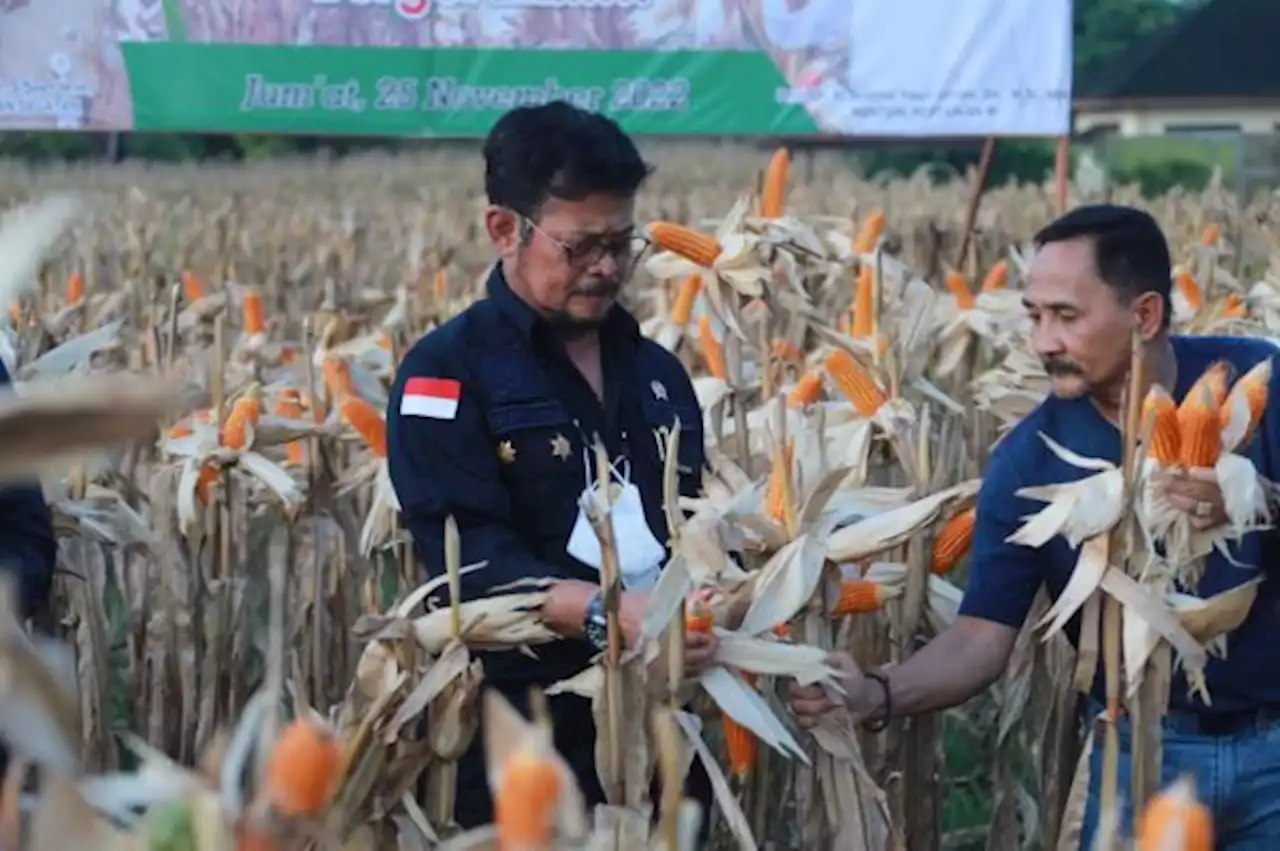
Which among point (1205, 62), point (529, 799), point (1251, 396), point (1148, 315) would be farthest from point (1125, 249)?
point (1205, 62)

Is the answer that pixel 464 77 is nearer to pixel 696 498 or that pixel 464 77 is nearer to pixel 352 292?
pixel 352 292

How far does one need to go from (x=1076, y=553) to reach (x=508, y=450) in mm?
833

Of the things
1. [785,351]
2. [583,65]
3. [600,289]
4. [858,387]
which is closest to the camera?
[600,289]

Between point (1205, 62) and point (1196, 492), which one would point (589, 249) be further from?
point (1205, 62)

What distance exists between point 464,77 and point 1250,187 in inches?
543

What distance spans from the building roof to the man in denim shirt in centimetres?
4193

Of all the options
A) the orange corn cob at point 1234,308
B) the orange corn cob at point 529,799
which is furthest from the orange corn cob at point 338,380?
the orange corn cob at point 529,799

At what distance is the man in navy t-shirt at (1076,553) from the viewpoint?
2.94 meters

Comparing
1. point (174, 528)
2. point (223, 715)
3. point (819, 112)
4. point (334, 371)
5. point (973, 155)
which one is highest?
point (973, 155)

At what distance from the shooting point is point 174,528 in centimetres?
462

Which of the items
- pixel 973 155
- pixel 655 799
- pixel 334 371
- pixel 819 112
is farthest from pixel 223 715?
pixel 973 155

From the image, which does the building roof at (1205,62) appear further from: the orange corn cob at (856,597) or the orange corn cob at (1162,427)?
the orange corn cob at (1162,427)

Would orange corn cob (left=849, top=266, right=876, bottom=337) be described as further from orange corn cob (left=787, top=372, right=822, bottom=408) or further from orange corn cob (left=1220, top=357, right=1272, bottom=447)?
orange corn cob (left=1220, top=357, right=1272, bottom=447)

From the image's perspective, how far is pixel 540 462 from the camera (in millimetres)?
3033
